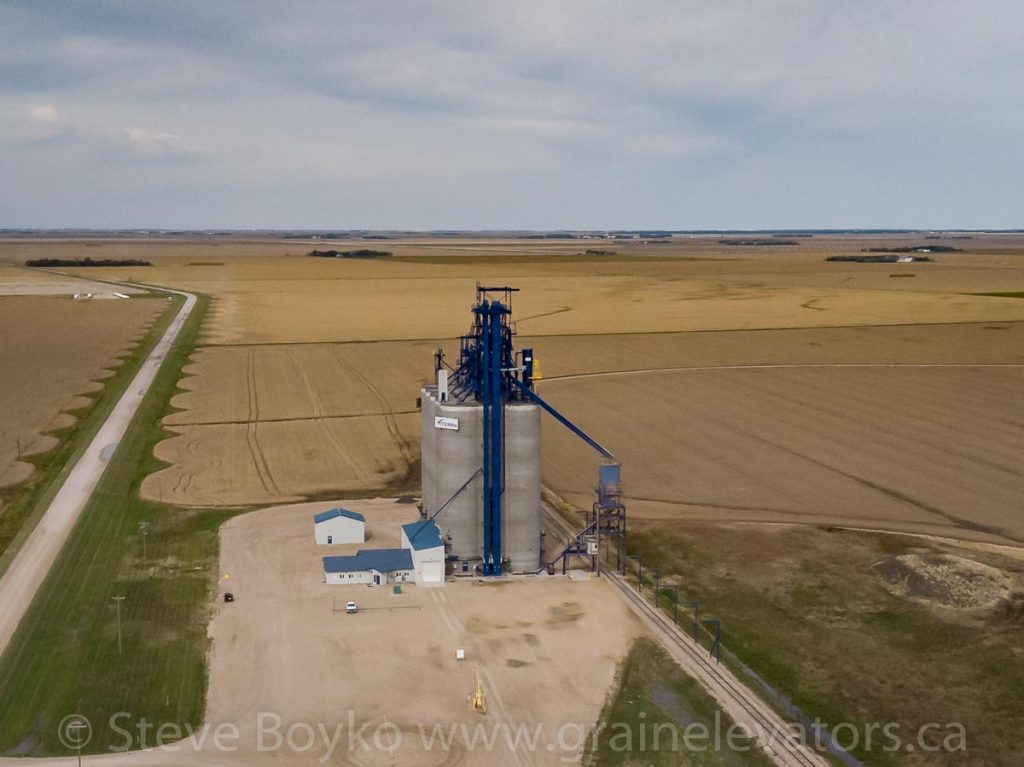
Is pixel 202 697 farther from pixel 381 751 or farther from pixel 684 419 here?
pixel 684 419

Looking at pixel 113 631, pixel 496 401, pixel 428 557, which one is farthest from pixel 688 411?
pixel 113 631

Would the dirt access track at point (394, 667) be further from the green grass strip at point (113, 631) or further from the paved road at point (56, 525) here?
the paved road at point (56, 525)

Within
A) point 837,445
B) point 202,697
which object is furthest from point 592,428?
point 202,697

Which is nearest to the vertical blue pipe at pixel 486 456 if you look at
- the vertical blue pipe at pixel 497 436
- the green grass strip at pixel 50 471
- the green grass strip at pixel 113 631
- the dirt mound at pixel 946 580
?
the vertical blue pipe at pixel 497 436

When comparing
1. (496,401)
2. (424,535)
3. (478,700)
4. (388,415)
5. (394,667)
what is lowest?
(394,667)

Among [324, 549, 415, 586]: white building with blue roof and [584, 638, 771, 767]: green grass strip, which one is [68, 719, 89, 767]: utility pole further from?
[584, 638, 771, 767]: green grass strip

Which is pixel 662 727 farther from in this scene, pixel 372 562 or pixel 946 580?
pixel 946 580
